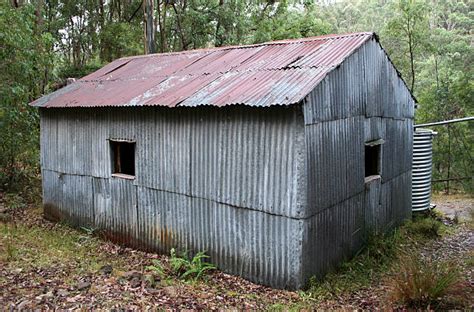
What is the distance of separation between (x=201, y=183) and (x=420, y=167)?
7.98m

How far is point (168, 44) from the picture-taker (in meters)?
25.0

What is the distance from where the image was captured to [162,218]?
8594mm

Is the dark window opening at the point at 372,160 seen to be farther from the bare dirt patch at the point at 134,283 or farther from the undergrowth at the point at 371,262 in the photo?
the bare dirt patch at the point at 134,283

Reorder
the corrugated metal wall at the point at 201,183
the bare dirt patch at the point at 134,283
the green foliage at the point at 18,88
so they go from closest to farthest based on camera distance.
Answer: the bare dirt patch at the point at 134,283
the corrugated metal wall at the point at 201,183
the green foliage at the point at 18,88

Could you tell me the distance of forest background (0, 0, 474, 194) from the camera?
12.3m

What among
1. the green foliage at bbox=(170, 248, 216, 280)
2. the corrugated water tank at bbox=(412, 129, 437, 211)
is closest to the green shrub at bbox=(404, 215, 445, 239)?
the corrugated water tank at bbox=(412, 129, 437, 211)

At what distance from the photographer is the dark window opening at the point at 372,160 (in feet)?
31.9

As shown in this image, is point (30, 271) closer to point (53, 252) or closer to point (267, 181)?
point (53, 252)

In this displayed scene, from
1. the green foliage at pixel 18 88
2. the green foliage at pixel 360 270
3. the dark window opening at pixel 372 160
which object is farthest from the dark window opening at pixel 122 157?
the dark window opening at pixel 372 160

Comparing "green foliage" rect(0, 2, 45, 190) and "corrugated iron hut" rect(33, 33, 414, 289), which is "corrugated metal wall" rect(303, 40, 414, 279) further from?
"green foliage" rect(0, 2, 45, 190)

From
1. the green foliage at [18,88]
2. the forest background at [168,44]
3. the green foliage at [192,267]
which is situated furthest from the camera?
the forest background at [168,44]

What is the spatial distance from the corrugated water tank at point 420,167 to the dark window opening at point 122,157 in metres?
8.19

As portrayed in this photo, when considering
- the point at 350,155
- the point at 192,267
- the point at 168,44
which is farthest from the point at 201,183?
the point at 168,44

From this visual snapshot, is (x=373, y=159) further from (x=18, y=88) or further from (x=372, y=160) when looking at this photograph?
(x=18, y=88)
